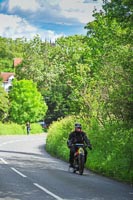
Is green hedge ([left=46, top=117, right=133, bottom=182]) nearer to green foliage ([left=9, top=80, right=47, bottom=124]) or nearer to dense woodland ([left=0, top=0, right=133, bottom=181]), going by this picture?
dense woodland ([left=0, top=0, right=133, bottom=181])

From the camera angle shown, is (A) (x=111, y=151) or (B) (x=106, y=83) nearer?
(A) (x=111, y=151)

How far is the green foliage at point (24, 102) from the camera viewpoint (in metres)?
72.9

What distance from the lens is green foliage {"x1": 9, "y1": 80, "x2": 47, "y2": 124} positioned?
72.9 m

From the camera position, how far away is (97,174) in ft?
58.1

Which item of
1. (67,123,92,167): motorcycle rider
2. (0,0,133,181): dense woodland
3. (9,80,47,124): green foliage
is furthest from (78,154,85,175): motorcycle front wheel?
(9,80,47,124): green foliage

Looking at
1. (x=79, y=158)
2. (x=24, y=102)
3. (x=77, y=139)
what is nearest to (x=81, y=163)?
(x=79, y=158)

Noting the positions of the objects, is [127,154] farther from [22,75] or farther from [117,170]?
[22,75]

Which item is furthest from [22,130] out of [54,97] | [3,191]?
[3,191]

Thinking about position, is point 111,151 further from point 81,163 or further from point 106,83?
point 106,83

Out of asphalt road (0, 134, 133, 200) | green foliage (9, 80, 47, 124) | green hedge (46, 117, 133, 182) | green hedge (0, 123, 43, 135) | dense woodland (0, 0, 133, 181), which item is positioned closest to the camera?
asphalt road (0, 134, 133, 200)

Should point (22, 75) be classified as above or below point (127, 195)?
above

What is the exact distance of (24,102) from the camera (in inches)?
2879

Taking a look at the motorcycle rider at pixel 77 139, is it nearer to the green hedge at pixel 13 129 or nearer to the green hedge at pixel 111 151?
the green hedge at pixel 111 151

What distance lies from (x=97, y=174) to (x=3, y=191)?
6113 millimetres
